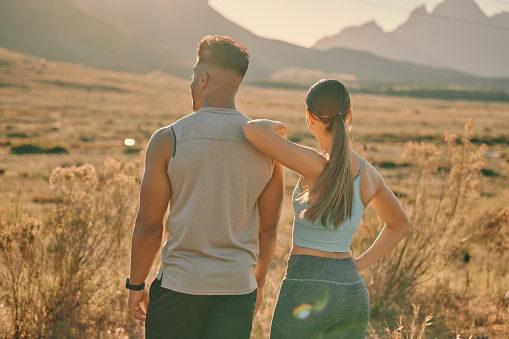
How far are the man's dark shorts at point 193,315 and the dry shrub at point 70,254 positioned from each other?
6.59 ft

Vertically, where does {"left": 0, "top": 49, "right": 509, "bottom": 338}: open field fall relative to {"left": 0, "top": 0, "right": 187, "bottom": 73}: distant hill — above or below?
below

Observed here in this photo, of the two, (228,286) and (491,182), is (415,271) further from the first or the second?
(491,182)

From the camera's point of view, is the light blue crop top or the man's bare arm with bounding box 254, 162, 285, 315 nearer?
the light blue crop top

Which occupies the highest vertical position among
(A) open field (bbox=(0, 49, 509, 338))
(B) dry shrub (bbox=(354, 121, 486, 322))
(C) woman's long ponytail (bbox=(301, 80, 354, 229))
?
(C) woman's long ponytail (bbox=(301, 80, 354, 229))

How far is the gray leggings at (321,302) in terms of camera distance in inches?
77.0

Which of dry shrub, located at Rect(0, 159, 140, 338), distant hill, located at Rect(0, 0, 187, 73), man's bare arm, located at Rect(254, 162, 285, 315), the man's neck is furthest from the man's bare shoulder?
distant hill, located at Rect(0, 0, 187, 73)

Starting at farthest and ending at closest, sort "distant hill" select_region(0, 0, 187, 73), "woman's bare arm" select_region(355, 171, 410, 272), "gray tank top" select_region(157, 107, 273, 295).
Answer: "distant hill" select_region(0, 0, 187, 73), "woman's bare arm" select_region(355, 171, 410, 272), "gray tank top" select_region(157, 107, 273, 295)

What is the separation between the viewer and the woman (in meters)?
1.96

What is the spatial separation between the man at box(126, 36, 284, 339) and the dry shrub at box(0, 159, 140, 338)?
1.93 metres

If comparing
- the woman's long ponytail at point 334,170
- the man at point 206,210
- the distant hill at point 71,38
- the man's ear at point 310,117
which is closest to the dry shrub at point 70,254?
the man at point 206,210

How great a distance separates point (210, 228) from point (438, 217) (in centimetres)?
393

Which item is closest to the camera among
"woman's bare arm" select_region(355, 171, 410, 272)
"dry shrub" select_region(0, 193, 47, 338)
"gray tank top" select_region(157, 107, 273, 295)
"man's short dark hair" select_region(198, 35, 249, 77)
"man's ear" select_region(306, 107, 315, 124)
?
"gray tank top" select_region(157, 107, 273, 295)

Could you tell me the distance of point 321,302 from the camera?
1951 millimetres

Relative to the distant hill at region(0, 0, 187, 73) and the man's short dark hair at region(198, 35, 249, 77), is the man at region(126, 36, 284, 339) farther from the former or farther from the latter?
the distant hill at region(0, 0, 187, 73)
